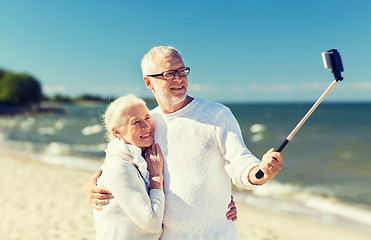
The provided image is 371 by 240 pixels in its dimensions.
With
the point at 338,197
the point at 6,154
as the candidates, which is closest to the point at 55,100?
the point at 6,154

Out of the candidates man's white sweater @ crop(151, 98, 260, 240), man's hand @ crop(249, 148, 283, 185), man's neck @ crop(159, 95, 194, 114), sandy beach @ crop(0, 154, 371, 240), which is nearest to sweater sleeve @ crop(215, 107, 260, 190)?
man's white sweater @ crop(151, 98, 260, 240)

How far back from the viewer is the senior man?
2.03 metres

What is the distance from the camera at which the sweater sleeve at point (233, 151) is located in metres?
1.87

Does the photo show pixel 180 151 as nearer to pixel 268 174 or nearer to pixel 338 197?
pixel 268 174

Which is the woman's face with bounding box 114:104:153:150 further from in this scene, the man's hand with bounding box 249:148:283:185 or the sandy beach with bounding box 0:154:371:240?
the sandy beach with bounding box 0:154:371:240

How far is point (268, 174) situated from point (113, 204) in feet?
2.99

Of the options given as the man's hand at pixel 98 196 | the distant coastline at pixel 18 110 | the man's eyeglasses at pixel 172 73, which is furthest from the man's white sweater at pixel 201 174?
the distant coastline at pixel 18 110

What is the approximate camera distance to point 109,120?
2.16m

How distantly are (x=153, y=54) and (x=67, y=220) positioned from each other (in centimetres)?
600

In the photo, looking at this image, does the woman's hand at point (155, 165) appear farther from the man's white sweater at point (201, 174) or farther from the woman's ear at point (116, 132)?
the woman's ear at point (116, 132)

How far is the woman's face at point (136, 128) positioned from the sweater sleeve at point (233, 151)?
44 centimetres

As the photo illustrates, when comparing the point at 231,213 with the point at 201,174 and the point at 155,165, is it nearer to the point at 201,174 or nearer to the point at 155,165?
the point at 201,174

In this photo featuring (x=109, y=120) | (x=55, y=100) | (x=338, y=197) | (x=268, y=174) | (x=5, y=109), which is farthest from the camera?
(x=55, y=100)

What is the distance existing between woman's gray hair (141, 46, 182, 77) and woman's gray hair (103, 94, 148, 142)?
0.64 feet
